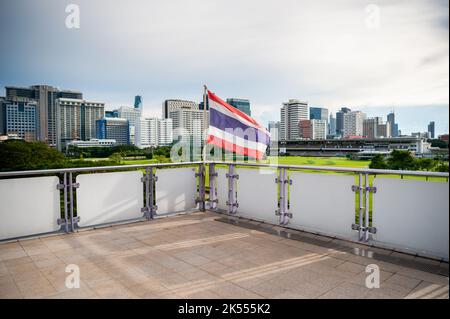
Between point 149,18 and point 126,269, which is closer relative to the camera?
point 126,269

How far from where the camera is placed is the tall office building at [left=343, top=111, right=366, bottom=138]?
13062 cm

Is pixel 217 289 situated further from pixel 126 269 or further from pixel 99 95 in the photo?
pixel 99 95

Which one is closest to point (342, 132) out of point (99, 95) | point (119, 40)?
point (99, 95)

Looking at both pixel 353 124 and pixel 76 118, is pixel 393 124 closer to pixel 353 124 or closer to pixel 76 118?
pixel 353 124

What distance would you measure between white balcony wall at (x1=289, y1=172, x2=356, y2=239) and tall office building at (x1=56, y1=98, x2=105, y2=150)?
57.5m

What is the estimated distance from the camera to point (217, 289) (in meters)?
3.46

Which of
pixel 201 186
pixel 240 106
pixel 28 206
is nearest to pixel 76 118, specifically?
pixel 240 106

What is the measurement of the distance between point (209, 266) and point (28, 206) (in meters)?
3.49

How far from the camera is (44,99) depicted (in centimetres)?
6819

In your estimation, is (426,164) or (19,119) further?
(426,164)

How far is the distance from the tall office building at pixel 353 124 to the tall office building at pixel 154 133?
94762mm

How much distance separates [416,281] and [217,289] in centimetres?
230

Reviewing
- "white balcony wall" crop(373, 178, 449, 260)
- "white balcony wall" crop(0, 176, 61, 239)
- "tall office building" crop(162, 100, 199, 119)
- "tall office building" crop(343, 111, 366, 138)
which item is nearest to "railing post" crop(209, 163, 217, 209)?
"white balcony wall" crop(0, 176, 61, 239)

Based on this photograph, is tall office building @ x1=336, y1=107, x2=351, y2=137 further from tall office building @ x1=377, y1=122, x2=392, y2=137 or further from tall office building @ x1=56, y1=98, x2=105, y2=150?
tall office building @ x1=56, y1=98, x2=105, y2=150
